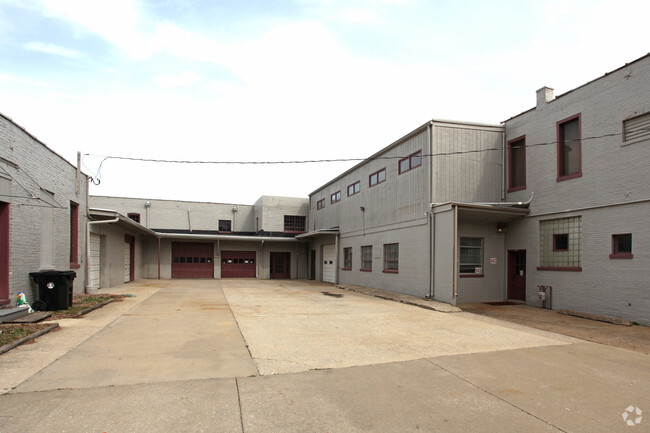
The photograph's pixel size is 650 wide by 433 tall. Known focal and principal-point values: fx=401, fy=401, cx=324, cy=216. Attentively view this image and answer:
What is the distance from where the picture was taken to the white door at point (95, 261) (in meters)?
16.3

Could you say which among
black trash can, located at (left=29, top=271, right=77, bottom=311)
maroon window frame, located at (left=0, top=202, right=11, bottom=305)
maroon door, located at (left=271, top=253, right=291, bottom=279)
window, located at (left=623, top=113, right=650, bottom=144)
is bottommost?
maroon door, located at (left=271, top=253, right=291, bottom=279)

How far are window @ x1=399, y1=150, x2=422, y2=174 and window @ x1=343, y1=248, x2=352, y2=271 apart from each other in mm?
7187

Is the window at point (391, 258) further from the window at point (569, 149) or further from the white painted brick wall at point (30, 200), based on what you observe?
the white painted brick wall at point (30, 200)

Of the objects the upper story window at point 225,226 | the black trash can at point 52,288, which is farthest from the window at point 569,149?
the upper story window at point 225,226

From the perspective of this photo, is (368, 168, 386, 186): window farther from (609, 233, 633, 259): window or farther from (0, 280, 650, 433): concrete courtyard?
(0, 280, 650, 433): concrete courtyard

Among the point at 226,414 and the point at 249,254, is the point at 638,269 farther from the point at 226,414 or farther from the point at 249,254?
the point at 249,254

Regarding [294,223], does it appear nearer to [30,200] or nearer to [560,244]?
[560,244]

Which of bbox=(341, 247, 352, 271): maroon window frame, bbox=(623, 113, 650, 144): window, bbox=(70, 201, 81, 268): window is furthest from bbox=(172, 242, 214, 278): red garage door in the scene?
bbox=(623, 113, 650, 144): window

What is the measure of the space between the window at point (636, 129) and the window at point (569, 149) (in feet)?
4.64

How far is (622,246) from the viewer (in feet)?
35.9

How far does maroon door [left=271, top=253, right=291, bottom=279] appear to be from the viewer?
99.1 feet

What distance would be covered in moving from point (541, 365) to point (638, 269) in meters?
6.52

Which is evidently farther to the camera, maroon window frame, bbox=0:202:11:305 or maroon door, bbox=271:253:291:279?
maroon door, bbox=271:253:291:279

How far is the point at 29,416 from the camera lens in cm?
389
